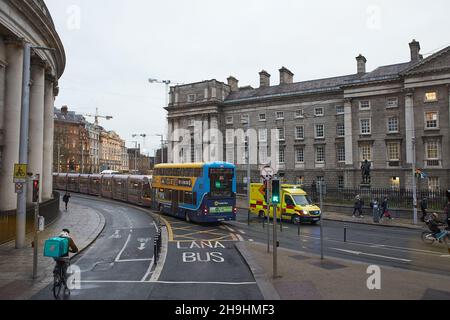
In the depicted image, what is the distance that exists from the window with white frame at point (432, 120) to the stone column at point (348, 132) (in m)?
9.49

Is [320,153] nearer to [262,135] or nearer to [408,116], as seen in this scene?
[262,135]

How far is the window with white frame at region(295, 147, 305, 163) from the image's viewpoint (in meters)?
57.6

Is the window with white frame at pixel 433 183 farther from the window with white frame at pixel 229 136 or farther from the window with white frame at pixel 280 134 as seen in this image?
the window with white frame at pixel 229 136

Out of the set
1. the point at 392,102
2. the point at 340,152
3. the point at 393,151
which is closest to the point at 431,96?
the point at 392,102

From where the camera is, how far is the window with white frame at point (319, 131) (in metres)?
55.8

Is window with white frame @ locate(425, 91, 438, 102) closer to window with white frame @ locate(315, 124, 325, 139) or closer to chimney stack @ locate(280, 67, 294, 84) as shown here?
window with white frame @ locate(315, 124, 325, 139)

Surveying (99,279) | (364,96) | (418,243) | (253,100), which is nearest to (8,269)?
(99,279)

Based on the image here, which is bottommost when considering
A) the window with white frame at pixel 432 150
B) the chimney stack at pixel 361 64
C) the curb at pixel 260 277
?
the curb at pixel 260 277

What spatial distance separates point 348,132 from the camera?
52219mm

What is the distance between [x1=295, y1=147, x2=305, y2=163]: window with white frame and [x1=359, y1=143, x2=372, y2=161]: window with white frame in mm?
8971

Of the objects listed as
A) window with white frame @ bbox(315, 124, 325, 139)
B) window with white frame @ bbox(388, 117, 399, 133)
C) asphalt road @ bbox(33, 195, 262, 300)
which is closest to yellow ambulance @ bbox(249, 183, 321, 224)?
asphalt road @ bbox(33, 195, 262, 300)

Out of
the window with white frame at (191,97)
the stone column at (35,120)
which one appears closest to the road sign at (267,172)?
the stone column at (35,120)
